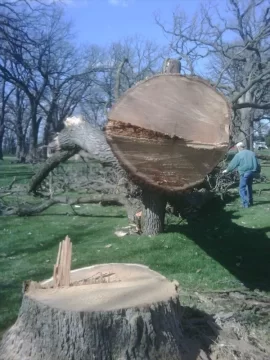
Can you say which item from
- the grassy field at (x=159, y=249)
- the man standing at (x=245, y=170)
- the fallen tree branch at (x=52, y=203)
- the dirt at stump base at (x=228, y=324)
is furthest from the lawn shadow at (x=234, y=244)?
the fallen tree branch at (x=52, y=203)

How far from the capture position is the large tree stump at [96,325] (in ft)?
10.6

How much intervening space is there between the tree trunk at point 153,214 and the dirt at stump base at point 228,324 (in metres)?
2.00

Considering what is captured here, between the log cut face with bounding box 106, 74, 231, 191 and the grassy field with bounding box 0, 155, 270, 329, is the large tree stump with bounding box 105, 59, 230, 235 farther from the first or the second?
the grassy field with bounding box 0, 155, 270, 329

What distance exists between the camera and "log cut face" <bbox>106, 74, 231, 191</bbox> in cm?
411

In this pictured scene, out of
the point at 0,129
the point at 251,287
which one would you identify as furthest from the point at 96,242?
the point at 0,129

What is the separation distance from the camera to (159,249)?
6.95 m

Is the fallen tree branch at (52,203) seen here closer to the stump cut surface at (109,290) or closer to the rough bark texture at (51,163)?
the rough bark texture at (51,163)

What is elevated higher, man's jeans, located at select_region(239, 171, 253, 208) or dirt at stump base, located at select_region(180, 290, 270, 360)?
man's jeans, located at select_region(239, 171, 253, 208)

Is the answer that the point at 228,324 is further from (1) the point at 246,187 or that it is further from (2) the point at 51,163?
(1) the point at 246,187

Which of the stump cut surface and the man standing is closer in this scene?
the stump cut surface

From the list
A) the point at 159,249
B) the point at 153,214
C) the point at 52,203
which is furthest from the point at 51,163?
the point at 159,249

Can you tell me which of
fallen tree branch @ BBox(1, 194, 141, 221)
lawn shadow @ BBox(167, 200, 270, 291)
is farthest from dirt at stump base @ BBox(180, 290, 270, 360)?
fallen tree branch @ BBox(1, 194, 141, 221)

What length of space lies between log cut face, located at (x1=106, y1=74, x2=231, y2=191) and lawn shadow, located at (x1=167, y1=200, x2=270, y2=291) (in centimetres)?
214

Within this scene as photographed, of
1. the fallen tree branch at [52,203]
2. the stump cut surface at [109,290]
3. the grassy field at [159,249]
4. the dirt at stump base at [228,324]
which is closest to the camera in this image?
the stump cut surface at [109,290]
